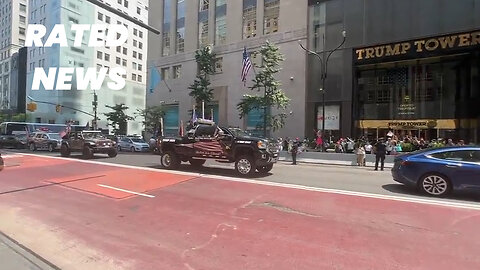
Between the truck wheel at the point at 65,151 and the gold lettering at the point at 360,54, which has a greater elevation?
the gold lettering at the point at 360,54

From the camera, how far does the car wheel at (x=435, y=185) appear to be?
10.9 meters

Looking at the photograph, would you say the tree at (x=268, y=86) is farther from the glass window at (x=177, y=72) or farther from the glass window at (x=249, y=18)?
the glass window at (x=177, y=72)

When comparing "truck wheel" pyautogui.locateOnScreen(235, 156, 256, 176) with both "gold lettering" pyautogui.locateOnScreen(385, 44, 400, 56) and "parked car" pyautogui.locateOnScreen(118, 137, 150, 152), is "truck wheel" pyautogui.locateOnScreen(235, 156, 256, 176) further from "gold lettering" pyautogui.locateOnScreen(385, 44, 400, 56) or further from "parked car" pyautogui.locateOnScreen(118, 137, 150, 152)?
"parked car" pyautogui.locateOnScreen(118, 137, 150, 152)

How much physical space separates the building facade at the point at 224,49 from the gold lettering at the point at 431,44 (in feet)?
31.7

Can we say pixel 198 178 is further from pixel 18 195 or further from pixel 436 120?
pixel 436 120

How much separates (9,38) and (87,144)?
10058 cm

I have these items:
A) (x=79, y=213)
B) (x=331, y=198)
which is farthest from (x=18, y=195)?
(x=331, y=198)

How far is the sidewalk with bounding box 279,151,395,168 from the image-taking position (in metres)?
23.3

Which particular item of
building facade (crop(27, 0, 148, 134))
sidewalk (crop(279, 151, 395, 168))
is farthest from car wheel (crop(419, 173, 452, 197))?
building facade (crop(27, 0, 148, 134))

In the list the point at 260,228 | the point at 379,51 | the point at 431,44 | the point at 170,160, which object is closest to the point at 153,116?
the point at 379,51

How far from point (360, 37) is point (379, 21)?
5.79 ft

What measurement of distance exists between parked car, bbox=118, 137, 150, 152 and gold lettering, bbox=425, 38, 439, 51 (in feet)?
79.5

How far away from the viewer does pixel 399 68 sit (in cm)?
3138

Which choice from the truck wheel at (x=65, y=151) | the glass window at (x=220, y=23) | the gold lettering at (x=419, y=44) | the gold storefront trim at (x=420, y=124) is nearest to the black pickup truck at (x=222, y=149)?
the truck wheel at (x=65, y=151)
